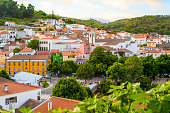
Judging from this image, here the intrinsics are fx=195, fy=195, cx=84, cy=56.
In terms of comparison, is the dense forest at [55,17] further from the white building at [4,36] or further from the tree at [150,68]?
the tree at [150,68]

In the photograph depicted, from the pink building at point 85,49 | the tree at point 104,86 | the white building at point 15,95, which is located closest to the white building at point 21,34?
the pink building at point 85,49

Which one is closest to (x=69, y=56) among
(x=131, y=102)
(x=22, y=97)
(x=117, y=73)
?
(x=117, y=73)

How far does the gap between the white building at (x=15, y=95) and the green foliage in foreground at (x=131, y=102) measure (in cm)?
849

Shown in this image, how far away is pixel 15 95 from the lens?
35.3 ft

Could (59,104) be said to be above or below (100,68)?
above

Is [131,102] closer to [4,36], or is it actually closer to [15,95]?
[15,95]

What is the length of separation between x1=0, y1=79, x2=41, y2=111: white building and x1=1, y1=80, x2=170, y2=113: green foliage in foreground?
849 cm

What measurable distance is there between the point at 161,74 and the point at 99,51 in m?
9.59

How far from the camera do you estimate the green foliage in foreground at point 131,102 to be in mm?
2364

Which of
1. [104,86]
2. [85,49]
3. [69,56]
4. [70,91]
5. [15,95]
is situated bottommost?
[104,86]

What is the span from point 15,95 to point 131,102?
9.41 meters

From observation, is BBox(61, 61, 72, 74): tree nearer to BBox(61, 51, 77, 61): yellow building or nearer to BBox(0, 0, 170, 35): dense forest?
BBox(61, 51, 77, 61): yellow building

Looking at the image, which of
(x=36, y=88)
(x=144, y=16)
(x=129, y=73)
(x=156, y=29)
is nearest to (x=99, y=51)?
(x=129, y=73)

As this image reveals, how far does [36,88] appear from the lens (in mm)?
11969
